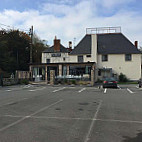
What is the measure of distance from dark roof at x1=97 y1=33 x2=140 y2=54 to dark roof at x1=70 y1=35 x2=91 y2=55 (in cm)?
230

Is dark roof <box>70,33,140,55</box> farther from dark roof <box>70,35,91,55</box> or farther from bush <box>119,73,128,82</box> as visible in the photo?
bush <box>119,73,128,82</box>

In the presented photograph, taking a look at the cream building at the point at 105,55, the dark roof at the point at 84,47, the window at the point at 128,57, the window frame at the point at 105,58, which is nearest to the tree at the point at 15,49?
the cream building at the point at 105,55

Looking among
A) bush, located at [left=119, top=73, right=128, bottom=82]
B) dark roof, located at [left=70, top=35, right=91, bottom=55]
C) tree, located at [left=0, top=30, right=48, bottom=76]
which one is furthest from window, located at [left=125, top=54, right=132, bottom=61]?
tree, located at [left=0, top=30, right=48, bottom=76]

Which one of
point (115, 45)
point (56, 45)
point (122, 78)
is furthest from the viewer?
point (56, 45)

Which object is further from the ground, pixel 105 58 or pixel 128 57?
pixel 128 57

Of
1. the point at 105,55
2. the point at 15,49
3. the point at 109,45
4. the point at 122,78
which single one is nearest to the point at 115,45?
the point at 109,45

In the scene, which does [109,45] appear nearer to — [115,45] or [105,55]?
[115,45]

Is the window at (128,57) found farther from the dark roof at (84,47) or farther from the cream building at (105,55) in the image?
the dark roof at (84,47)

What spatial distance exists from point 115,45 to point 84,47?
21.5 feet

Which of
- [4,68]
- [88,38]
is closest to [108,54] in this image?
[88,38]

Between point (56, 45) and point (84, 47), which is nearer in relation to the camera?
point (84, 47)

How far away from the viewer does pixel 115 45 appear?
135ft

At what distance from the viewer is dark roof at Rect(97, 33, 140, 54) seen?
3938cm

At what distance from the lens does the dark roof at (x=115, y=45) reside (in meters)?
39.4
